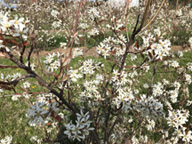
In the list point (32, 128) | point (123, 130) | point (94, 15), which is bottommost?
point (32, 128)

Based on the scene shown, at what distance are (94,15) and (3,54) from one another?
1.37 meters

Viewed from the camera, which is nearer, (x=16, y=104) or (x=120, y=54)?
(x=120, y=54)

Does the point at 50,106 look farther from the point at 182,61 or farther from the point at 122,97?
the point at 182,61

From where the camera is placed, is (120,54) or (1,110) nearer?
(120,54)

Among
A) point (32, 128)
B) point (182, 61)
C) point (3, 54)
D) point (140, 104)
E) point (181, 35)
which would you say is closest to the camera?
point (3, 54)

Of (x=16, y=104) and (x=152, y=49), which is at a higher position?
(x=152, y=49)

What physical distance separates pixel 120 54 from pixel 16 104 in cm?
242

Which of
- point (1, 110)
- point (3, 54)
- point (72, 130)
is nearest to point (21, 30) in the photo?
point (3, 54)

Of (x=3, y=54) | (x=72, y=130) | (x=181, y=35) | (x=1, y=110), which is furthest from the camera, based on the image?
(x=181, y=35)

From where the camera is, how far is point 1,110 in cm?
300

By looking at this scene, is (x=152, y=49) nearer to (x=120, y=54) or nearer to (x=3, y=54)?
(x=120, y=54)

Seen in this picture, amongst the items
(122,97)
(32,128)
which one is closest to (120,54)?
(122,97)

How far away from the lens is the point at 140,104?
1358 mm

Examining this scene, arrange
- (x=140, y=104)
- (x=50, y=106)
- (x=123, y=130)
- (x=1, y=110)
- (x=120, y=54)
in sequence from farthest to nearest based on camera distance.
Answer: (x=1, y=110)
(x=123, y=130)
(x=120, y=54)
(x=140, y=104)
(x=50, y=106)
